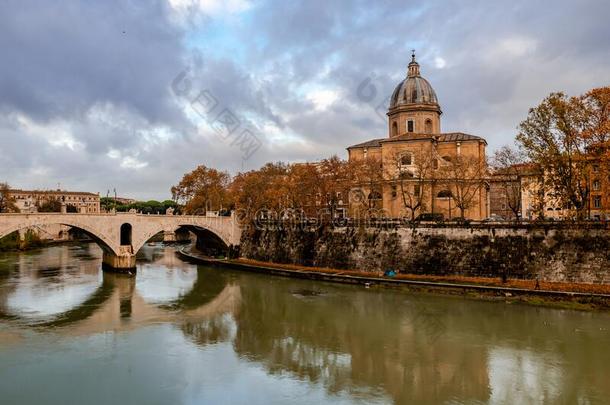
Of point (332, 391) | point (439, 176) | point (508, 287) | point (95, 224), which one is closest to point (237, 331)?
point (332, 391)

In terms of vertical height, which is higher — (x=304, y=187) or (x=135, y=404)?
(x=304, y=187)

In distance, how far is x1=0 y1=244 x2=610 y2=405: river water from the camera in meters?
12.5

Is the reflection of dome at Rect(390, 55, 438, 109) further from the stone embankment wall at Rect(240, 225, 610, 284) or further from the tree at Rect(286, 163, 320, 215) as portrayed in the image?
the stone embankment wall at Rect(240, 225, 610, 284)

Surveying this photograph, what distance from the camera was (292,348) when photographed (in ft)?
54.5

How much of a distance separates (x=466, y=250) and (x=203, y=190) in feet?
105

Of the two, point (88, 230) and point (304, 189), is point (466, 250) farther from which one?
point (88, 230)

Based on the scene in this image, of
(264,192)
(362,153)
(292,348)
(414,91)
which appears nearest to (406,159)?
(362,153)

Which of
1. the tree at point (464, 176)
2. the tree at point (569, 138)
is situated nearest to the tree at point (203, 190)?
the tree at point (464, 176)

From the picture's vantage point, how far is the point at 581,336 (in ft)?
56.8

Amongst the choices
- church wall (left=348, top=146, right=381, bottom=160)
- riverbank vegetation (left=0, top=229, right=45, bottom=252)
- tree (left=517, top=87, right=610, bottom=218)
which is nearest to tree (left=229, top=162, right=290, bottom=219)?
church wall (left=348, top=146, right=381, bottom=160)

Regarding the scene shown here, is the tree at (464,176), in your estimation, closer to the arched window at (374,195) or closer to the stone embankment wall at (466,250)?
the stone embankment wall at (466,250)

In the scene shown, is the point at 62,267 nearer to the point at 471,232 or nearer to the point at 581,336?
the point at 471,232

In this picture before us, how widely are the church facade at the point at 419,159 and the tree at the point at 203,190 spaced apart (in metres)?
15.1

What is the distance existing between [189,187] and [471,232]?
3443 cm
